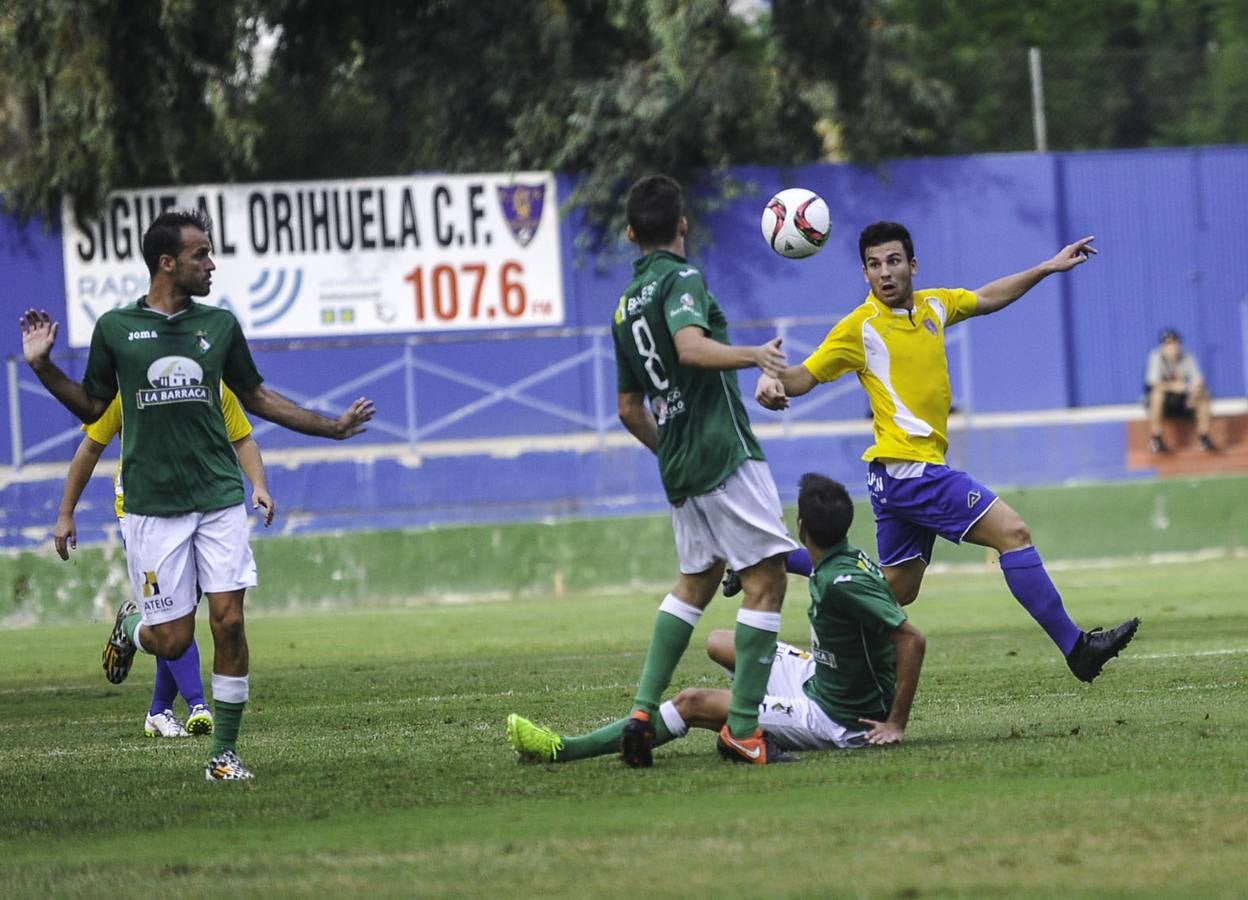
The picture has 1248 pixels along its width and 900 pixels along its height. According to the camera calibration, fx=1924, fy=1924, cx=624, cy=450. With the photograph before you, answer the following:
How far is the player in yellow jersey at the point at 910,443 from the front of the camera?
8891 mm

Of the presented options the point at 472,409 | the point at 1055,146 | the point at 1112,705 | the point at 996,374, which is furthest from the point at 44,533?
the point at 1055,146

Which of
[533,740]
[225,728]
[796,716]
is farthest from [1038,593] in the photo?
[225,728]

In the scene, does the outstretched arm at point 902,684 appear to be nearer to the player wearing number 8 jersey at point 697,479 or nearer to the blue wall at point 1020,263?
the player wearing number 8 jersey at point 697,479

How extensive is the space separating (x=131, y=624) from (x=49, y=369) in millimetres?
2872

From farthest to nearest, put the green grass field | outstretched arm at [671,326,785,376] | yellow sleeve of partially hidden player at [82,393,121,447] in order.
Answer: yellow sleeve of partially hidden player at [82,393,121,447], outstretched arm at [671,326,785,376], the green grass field

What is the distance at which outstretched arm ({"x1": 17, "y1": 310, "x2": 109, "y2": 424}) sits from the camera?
7477 mm

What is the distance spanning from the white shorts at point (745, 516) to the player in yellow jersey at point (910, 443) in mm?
1619

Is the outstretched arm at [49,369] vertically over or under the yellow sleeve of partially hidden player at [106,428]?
over

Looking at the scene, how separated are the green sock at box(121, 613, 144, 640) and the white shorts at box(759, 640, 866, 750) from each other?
3.80 meters

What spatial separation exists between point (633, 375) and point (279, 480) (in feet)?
46.2

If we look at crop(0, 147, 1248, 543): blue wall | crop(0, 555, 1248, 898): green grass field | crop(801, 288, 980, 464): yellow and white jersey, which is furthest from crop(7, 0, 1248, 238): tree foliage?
crop(801, 288, 980, 464): yellow and white jersey

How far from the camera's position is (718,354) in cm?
Result: 686

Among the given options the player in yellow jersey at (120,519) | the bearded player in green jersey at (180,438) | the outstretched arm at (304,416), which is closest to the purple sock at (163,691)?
the player in yellow jersey at (120,519)

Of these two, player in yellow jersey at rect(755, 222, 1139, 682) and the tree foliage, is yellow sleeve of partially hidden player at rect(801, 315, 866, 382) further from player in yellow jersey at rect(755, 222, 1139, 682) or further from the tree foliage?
the tree foliage
